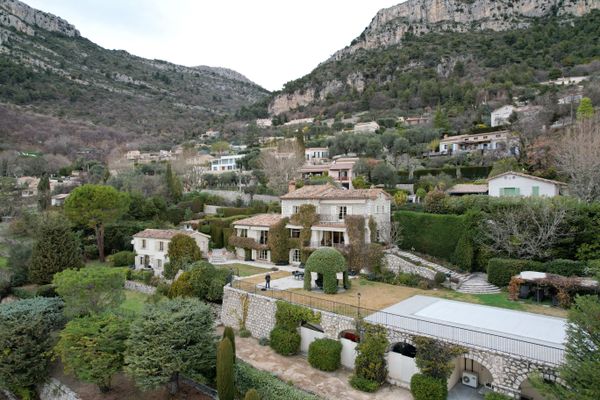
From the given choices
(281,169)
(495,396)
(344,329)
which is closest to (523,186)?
(344,329)

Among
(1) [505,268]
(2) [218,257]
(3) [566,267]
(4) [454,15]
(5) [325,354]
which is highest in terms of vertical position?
(4) [454,15]

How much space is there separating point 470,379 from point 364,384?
451 centimetres

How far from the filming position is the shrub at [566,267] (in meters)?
20.2

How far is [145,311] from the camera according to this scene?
17.9 meters

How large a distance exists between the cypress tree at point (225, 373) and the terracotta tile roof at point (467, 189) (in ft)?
96.3

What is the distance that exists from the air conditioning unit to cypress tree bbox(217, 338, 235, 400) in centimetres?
1002

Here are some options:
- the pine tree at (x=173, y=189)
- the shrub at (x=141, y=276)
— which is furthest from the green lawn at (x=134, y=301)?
the pine tree at (x=173, y=189)

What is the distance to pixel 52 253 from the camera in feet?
103

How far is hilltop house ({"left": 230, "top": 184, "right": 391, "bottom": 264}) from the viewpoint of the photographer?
95.0 feet

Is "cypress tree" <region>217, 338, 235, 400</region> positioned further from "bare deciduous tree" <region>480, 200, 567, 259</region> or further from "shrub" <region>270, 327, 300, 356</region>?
"bare deciduous tree" <region>480, 200, 567, 259</region>

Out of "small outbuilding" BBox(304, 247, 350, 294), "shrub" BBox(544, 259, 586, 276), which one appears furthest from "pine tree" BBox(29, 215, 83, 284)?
"shrub" BBox(544, 259, 586, 276)

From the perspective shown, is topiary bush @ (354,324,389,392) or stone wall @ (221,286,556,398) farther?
topiary bush @ (354,324,389,392)

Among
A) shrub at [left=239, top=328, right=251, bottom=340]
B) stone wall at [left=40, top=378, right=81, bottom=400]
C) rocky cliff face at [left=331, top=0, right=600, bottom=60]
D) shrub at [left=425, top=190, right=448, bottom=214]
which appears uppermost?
rocky cliff face at [left=331, top=0, right=600, bottom=60]

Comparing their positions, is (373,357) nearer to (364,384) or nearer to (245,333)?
(364,384)
